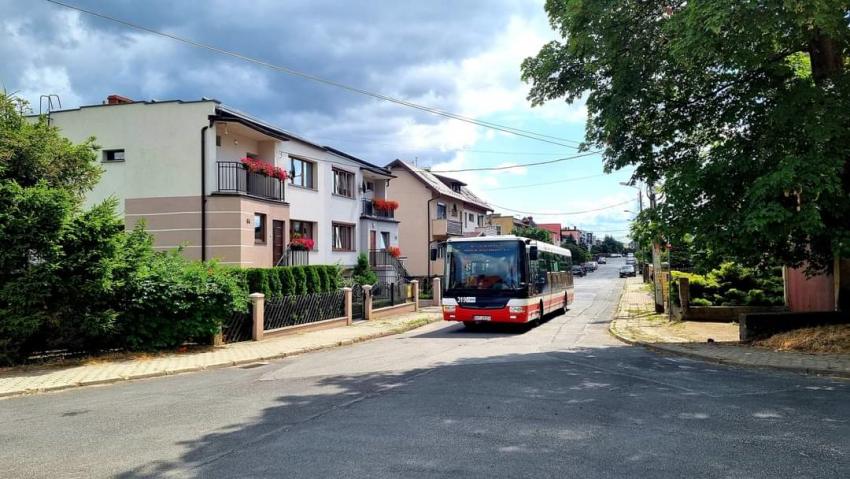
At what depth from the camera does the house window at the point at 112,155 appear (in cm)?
2292

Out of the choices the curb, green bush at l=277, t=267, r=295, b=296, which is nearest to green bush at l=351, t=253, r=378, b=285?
green bush at l=277, t=267, r=295, b=296

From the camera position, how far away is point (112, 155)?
2308 centimetres

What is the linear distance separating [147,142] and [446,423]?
2055 cm

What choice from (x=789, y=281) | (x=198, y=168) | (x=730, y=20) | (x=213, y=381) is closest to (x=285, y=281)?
(x=198, y=168)

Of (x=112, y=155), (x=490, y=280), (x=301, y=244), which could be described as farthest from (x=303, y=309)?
(x=112, y=155)

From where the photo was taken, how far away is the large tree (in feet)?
32.1

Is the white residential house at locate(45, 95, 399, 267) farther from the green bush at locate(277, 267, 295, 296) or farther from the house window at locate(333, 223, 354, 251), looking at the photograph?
the house window at locate(333, 223, 354, 251)

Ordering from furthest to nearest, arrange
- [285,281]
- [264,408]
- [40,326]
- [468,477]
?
[285,281]
[40,326]
[264,408]
[468,477]

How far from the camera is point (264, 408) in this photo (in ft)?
24.3

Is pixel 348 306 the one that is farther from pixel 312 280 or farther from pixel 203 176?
pixel 203 176

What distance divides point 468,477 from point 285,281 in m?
15.7

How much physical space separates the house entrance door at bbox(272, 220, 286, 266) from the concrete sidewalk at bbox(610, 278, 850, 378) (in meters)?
14.1

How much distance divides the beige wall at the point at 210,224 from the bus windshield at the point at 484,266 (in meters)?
8.42

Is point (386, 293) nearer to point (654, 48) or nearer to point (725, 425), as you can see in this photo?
point (654, 48)
